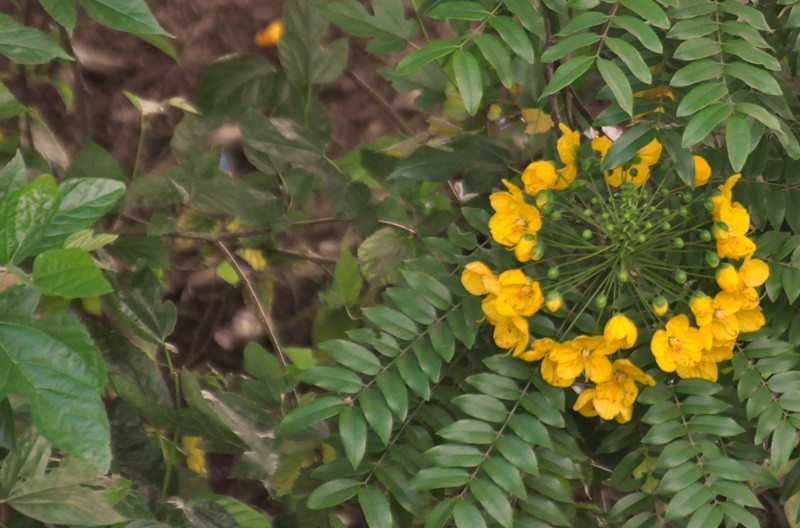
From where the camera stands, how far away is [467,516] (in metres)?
1.15

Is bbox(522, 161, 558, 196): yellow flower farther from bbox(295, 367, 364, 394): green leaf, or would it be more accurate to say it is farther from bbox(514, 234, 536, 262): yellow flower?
bbox(295, 367, 364, 394): green leaf

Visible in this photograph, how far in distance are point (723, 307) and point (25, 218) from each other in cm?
70

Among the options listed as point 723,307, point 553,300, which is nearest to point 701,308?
point 723,307

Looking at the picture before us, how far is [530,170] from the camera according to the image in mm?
1251

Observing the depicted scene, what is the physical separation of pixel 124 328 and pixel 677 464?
35.5 inches

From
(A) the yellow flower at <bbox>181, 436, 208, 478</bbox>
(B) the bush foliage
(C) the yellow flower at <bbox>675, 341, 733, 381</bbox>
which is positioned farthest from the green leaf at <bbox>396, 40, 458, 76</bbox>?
(A) the yellow flower at <bbox>181, 436, 208, 478</bbox>

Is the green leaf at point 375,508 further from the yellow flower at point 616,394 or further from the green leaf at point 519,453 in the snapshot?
the yellow flower at point 616,394

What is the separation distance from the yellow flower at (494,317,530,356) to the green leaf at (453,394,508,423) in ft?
0.20

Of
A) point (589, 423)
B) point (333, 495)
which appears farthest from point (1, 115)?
point (589, 423)

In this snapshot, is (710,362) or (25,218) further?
(710,362)

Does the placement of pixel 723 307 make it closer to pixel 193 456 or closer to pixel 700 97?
pixel 700 97

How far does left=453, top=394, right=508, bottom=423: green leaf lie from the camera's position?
1203 millimetres

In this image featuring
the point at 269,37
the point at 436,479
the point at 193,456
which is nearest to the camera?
the point at 436,479

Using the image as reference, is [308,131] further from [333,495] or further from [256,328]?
[256,328]
